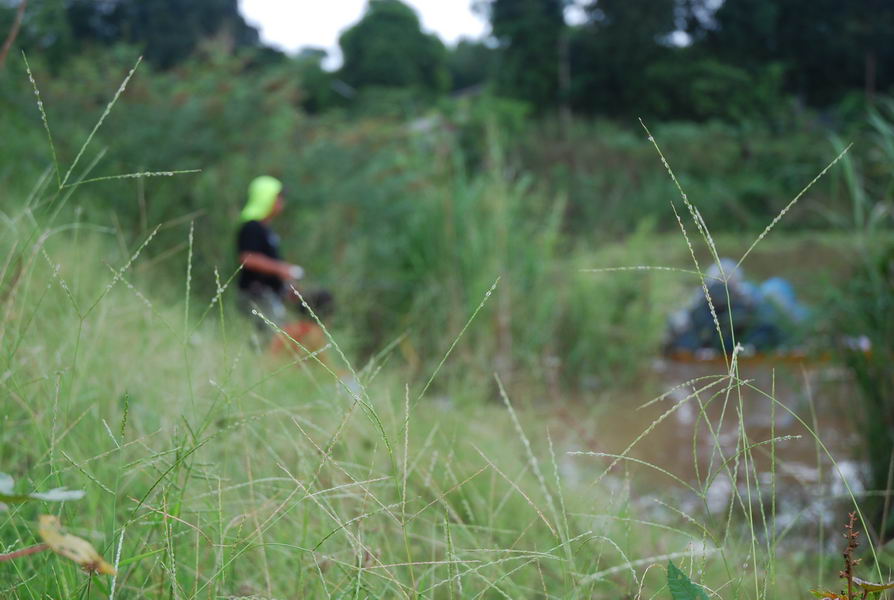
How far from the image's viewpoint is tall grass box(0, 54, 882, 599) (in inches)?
42.1

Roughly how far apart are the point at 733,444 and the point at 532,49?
1785 centimetres

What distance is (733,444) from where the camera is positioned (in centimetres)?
520

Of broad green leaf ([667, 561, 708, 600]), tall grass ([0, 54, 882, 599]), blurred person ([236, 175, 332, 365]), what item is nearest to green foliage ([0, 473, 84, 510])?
tall grass ([0, 54, 882, 599])

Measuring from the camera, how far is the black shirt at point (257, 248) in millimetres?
4844

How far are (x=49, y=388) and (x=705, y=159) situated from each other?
16404mm

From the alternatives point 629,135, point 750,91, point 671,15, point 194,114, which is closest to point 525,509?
point 194,114

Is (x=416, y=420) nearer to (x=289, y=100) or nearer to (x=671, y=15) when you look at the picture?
(x=289, y=100)

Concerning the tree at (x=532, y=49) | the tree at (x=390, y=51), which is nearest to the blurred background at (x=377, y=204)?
the tree at (x=532, y=49)

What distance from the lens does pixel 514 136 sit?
1700cm

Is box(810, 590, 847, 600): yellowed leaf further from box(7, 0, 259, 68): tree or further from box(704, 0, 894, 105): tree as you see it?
box(704, 0, 894, 105): tree

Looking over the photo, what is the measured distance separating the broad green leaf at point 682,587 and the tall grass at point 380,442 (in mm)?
99

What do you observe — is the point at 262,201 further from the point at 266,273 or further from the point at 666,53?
the point at 666,53

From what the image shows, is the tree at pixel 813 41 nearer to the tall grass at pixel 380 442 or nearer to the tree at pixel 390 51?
the tree at pixel 390 51

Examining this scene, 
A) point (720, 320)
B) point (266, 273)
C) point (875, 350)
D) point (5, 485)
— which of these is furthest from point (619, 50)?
point (5, 485)
